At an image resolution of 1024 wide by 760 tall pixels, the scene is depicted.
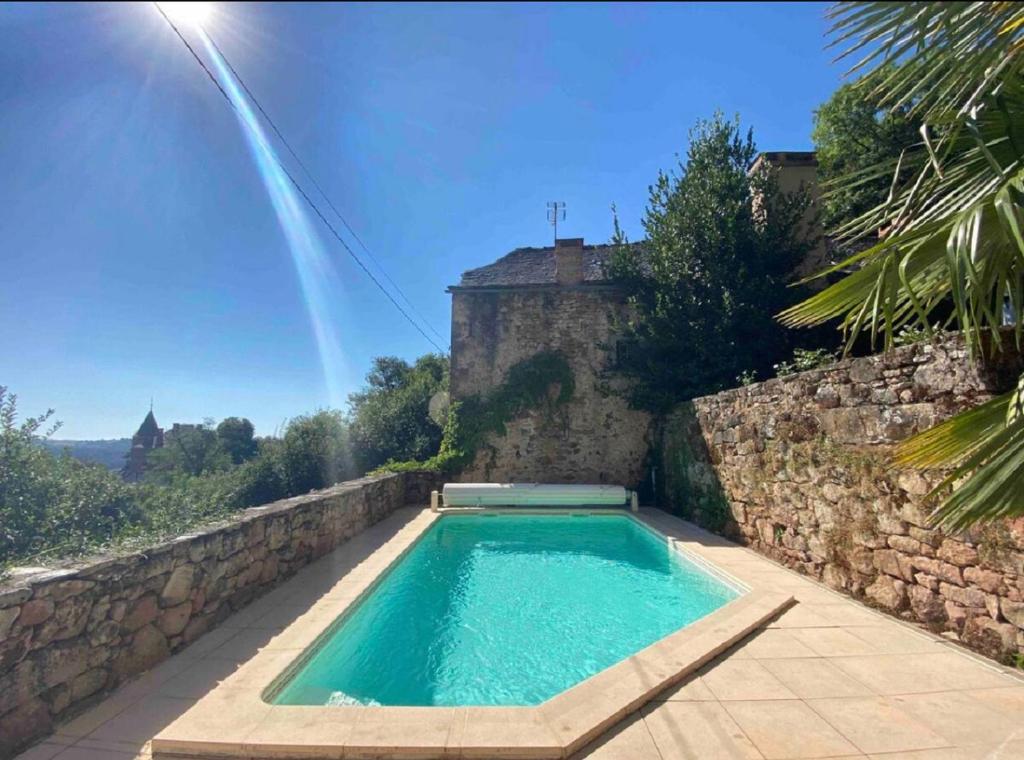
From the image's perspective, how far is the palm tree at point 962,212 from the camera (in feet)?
6.19

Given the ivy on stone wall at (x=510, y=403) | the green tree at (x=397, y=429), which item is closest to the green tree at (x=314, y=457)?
the green tree at (x=397, y=429)

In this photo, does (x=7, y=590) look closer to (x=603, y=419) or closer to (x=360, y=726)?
(x=360, y=726)

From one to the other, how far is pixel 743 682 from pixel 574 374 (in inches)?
372

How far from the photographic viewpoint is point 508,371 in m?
12.4

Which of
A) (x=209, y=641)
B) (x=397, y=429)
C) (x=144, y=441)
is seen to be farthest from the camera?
(x=144, y=441)

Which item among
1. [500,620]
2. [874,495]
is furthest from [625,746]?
[874,495]

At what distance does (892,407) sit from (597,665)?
11.0ft

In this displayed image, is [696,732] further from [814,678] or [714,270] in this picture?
[714,270]

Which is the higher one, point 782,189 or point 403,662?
point 782,189

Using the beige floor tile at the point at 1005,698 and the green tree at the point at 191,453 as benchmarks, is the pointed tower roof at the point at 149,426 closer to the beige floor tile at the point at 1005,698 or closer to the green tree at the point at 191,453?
the green tree at the point at 191,453

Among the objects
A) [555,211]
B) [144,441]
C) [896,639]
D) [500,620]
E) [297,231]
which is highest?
[555,211]

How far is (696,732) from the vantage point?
244 centimetres

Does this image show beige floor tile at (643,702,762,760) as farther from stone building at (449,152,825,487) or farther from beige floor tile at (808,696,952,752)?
stone building at (449,152,825,487)

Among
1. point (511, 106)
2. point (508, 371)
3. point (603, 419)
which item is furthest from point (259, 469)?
point (511, 106)
